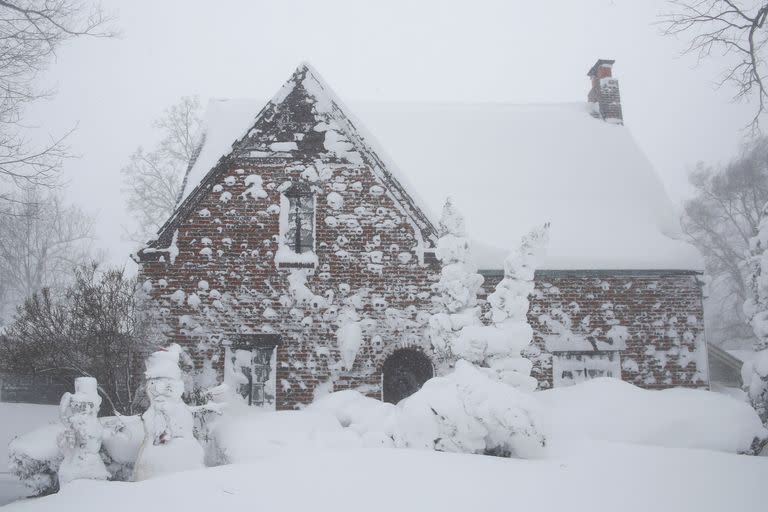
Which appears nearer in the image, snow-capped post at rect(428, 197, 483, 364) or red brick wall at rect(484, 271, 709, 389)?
snow-capped post at rect(428, 197, 483, 364)

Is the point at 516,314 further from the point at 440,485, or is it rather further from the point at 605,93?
the point at 605,93

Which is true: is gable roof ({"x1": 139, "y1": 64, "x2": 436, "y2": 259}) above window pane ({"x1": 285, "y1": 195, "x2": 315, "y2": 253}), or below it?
above

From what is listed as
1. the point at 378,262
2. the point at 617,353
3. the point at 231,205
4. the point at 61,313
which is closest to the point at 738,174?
the point at 617,353

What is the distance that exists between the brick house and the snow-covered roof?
8 cm

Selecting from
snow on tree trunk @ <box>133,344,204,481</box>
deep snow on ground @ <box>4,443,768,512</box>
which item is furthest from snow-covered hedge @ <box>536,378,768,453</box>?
snow on tree trunk @ <box>133,344,204,481</box>

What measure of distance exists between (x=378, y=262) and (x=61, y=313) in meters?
5.54

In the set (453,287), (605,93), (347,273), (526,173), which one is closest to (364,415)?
(453,287)

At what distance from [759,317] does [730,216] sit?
26.5 m

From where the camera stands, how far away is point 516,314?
20.6 feet

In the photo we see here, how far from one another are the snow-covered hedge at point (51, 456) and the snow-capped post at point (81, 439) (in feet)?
1.44

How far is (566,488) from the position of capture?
3967mm

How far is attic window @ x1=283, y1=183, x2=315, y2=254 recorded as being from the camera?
389 inches

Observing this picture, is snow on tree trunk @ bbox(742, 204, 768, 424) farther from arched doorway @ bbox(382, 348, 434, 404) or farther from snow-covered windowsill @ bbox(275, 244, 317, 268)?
snow-covered windowsill @ bbox(275, 244, 317, 268)

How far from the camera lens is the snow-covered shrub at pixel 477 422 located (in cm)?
502
